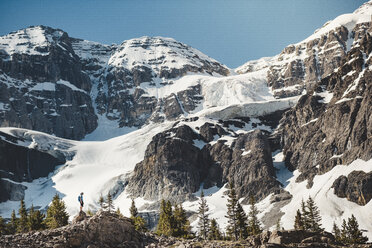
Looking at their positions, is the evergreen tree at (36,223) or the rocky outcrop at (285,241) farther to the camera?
the evergreen tree at (36,223)

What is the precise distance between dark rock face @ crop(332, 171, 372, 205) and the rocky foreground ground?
10731 cm

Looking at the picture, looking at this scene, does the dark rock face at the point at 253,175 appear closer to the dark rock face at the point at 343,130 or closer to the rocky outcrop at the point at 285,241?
the dark rock face at the point at 343,130

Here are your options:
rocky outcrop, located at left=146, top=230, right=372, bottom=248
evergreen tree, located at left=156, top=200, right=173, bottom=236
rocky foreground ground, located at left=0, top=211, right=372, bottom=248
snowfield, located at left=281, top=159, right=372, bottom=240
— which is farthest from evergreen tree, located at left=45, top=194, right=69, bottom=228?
snowfield, located at left=281, top=159, right=372, bottom=240

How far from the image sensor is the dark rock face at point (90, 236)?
4173 cm

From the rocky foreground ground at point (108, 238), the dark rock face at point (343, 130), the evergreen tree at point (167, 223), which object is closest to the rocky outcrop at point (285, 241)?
the rocky foreground ground at point (108, 238)

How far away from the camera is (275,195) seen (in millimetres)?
170125

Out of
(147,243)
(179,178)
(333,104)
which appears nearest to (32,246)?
(147,243)

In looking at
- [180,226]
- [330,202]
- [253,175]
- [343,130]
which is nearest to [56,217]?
[180,226]

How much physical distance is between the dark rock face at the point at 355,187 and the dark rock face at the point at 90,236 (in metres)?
115

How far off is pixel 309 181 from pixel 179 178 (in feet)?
187

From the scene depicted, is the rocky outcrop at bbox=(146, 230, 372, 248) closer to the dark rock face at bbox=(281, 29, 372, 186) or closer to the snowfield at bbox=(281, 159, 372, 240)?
the snowfield at bbox=(281, 159, 372, 240)

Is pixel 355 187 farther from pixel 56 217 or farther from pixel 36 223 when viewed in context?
pixel 36 223

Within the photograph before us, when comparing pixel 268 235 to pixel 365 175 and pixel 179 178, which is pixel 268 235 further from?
pixel 179 178

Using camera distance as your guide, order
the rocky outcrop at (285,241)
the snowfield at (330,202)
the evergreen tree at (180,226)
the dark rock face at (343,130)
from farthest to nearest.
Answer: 1. the dark rock face at (343,130)
2. the snowfield at (330,202)
3. the evergreen tree at (180,226)
4. the rocky outcrop at (285,241)
